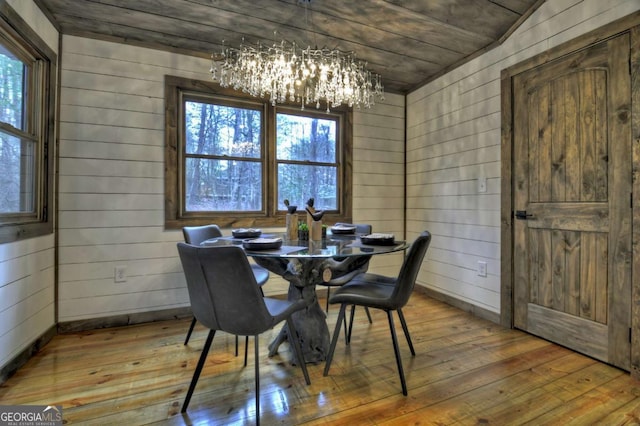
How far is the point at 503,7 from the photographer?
8.03 feet

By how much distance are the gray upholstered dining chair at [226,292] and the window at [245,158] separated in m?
1.56

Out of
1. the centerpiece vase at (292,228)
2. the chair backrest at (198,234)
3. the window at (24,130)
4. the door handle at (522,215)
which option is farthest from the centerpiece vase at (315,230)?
the window at (24,130)

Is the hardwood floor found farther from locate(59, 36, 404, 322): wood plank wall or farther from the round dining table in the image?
locate(59, 36, 404, 322): wood plank wall

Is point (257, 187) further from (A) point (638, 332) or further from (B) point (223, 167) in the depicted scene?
(A) point (638, 332)

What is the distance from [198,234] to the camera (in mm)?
2533

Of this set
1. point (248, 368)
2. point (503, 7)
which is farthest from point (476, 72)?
point (248, 368)

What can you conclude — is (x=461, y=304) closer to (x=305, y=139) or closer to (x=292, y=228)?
(x=292, y=228)

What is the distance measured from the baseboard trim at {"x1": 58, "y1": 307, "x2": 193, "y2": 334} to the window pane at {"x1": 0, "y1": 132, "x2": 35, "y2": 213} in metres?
0.99

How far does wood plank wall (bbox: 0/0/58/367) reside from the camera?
6.25 ft

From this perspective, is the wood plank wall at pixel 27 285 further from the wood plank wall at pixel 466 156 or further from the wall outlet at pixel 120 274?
the wood plank wall at pixel 466 156

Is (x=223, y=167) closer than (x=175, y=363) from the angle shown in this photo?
No

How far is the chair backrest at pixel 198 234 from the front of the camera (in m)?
2.43

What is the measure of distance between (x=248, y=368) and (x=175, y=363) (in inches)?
19.8

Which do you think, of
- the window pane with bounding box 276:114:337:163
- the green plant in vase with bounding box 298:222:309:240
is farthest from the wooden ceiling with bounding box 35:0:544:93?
the green plant in vase with bounding box 298:222:309:240
